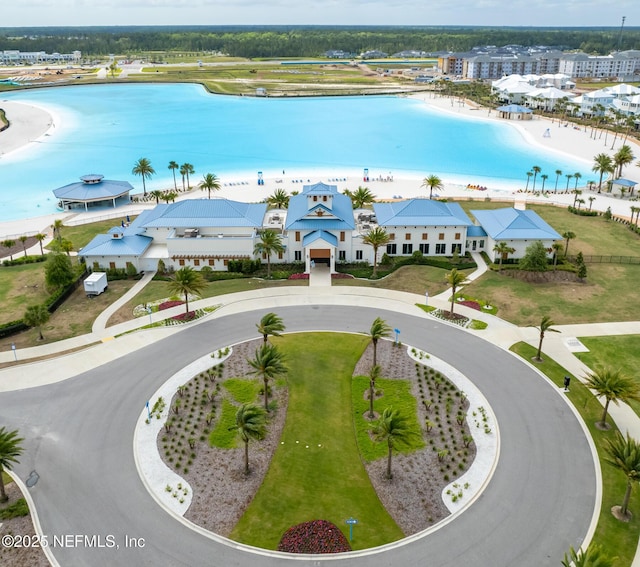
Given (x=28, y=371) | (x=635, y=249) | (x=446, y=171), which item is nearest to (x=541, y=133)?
(x=446, y=171)

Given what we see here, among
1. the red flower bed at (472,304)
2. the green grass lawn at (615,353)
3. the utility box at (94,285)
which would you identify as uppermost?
the utility box at (94,285)

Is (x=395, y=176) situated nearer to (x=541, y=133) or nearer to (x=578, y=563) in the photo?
(x=541, y=133)

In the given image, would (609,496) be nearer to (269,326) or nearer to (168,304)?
(269,326)

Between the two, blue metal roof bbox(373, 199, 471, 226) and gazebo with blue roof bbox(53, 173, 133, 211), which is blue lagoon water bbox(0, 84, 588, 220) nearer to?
gazebo with blue roof bbox(53, 173, 133, 211)

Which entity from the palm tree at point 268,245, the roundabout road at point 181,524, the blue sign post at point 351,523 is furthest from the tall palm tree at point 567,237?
the blue sign post at point 351,523

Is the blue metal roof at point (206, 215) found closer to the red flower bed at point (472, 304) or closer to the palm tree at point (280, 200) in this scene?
the palm tree at point (280, 200)

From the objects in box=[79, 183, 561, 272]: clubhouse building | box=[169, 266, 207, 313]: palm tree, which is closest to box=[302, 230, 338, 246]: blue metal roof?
box=[79, 183, 561, 272]: clubhouse building
